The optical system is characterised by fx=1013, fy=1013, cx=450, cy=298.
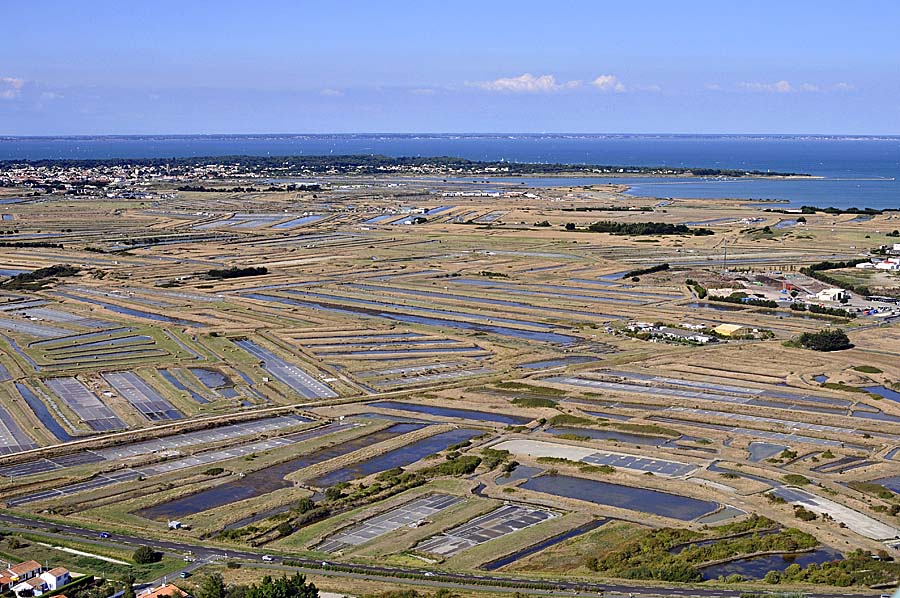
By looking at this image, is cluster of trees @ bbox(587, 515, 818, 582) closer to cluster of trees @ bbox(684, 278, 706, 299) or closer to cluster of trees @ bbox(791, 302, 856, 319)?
cluster of trees @ bbox(791, 302, 856, 319)

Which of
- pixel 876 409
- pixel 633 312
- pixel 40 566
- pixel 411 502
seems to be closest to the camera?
pixel 40 566

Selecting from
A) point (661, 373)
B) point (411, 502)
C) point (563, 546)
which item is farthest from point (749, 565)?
point (661, 373)

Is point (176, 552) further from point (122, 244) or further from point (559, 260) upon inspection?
point (122, 244)

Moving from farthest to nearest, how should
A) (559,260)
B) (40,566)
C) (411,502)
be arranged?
(559,260) < (411,502) < (40,566)

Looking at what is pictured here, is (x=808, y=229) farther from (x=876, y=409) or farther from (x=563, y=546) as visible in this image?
(x=563, y=546)

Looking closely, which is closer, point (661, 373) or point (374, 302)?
point (661, 373)

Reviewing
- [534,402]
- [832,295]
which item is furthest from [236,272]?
[832,295]

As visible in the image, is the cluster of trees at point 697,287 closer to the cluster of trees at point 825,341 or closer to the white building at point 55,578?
the cluster of trees at point 825,341

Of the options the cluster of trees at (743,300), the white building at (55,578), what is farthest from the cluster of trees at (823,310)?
the white building at (55,578)

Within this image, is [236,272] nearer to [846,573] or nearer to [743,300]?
[743,300]
